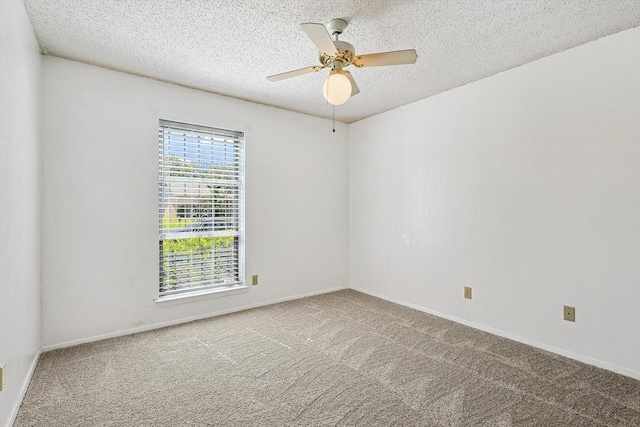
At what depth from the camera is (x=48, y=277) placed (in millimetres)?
2613

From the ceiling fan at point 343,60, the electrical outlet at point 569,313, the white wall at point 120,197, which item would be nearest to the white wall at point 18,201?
the white wall at point 120,197

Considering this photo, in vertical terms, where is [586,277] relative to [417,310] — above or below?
above

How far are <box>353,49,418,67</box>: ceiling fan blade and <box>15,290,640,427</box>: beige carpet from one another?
213 centimetres

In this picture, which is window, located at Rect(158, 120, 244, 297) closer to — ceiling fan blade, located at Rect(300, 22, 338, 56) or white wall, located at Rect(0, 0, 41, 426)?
white wall, located at Rect(0, 0, 41, 426)

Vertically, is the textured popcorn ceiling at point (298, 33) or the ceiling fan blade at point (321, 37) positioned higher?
the textured popcorn ceiling at point (298, 33)

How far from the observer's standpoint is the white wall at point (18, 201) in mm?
1596

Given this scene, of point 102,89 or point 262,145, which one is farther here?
point 262,145

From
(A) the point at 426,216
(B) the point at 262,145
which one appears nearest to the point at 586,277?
(A) the point at 426,216

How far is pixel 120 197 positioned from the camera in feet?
9.67

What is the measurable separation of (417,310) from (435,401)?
179 cm

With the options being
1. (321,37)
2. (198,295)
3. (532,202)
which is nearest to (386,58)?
(321,37)

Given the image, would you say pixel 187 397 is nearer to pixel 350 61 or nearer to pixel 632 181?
pixel 350 61

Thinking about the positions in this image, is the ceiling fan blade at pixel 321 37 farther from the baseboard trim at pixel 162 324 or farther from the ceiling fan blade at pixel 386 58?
the baseboard trim at pixel 162 324

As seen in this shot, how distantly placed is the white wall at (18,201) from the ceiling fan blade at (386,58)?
A: 1898 millimetres
